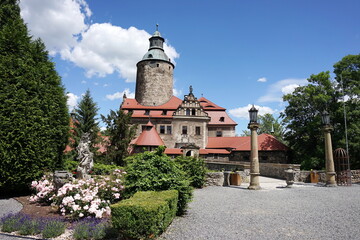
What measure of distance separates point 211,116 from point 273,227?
3052 cm

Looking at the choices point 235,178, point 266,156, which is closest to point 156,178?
point 235,178

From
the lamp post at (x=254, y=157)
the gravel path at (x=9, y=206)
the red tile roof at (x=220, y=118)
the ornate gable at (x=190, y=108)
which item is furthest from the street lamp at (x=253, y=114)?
the red tile roof at (x=220, y=118)

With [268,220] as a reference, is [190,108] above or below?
above

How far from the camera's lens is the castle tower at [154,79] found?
3784 centimetres

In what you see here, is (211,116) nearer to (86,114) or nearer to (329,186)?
(86,114)

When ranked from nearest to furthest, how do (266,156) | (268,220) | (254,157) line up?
(268,220)
(254,157)
(266,156)

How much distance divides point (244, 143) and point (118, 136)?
54.3 feet

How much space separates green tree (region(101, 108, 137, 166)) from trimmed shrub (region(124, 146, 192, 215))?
15108 millimetres

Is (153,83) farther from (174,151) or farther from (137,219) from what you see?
(137,219)

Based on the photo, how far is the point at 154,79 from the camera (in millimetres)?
38219

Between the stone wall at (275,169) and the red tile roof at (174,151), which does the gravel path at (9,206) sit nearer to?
the stone wall at (275,169)

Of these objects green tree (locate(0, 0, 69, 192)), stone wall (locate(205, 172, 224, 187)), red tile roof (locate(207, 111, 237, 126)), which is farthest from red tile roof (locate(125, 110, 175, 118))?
green tree (locate(0, 0, 69, 192))

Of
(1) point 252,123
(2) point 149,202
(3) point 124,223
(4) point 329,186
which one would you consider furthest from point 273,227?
(4) point 329,186

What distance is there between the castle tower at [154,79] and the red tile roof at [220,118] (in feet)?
27.3
